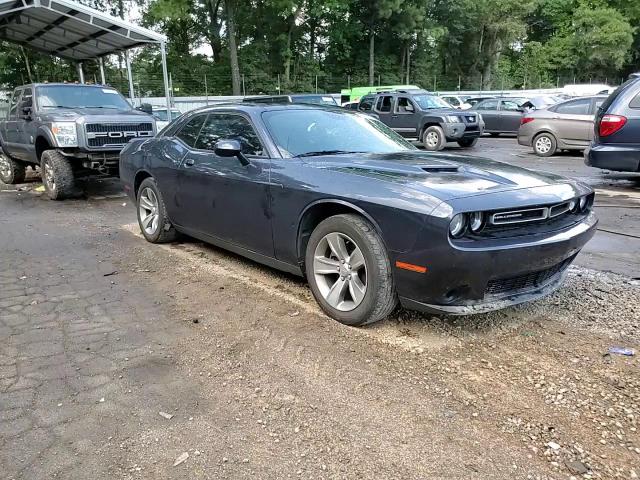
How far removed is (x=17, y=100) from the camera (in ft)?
32.9

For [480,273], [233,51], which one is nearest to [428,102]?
[480,273]

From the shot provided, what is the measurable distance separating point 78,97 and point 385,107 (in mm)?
10320

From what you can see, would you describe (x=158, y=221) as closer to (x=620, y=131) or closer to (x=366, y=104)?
(x=620, y=131)

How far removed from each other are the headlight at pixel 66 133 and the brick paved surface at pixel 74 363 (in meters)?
3.45

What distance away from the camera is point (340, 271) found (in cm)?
365

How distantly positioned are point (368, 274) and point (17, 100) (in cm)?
940

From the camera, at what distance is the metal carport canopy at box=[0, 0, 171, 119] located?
37.9ft

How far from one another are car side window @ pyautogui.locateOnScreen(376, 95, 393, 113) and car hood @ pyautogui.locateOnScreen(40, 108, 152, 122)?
959cm

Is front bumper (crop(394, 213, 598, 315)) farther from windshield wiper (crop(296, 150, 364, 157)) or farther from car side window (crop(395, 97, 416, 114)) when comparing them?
car side window (crop(395, 97, 416, 114))

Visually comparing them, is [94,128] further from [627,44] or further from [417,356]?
[627,44]

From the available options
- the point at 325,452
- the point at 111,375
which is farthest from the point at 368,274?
the point at 111,375

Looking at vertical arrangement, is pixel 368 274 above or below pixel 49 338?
above

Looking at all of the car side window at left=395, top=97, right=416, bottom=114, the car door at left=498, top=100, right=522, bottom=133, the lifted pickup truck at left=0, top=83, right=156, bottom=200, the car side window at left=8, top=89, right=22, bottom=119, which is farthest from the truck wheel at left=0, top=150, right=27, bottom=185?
the car door at left=498, top=100, right=522, bottom=133

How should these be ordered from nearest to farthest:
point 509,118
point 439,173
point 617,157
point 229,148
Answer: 1. point 439,173
2. point 229,148
3. point 617,157
4. point 509,118
